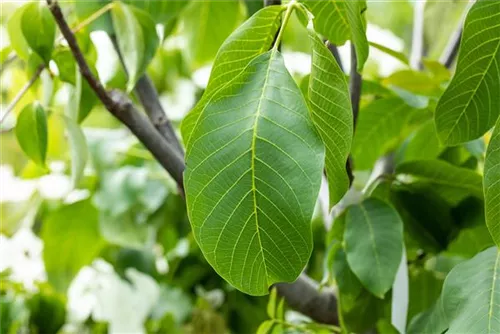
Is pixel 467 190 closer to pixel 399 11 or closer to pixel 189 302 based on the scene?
pixel 189 302

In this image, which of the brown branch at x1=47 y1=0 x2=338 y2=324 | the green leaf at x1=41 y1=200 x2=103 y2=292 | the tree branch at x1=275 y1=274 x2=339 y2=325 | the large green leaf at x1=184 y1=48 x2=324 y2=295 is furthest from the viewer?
the green leaf at x1=41 y1=200 x2=103 y2=292

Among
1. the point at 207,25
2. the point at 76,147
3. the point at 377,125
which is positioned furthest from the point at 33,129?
the point at 377,125

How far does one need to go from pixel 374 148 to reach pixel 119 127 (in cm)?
65

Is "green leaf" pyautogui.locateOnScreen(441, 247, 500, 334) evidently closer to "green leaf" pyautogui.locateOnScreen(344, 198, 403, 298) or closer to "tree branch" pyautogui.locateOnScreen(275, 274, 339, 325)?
"green leaf" pyautogui.locateOnScreen(344, 198, 403, 298)

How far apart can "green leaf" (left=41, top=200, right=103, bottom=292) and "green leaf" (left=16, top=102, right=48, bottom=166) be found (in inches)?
12.6

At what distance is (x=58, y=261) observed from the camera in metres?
0.83

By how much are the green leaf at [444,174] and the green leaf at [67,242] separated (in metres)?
0.43

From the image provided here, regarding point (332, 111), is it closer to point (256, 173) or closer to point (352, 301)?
point (256, 173)

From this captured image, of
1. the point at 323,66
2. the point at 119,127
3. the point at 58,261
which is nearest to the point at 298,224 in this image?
the point at 323,66

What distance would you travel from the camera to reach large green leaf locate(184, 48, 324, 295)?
0.32 metres

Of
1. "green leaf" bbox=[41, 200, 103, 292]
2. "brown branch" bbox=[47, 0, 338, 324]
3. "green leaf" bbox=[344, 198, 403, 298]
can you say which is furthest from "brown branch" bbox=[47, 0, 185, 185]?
"green leaf" bbox=[41, 200, 103, 292]

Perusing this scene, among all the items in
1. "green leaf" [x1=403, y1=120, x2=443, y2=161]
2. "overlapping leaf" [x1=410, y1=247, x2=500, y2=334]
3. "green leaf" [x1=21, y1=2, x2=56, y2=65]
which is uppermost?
"green leaf" [x1=21, y1=2, x2=56, y2=65]

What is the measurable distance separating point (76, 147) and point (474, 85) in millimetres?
301

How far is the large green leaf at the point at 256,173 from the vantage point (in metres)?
0.32
